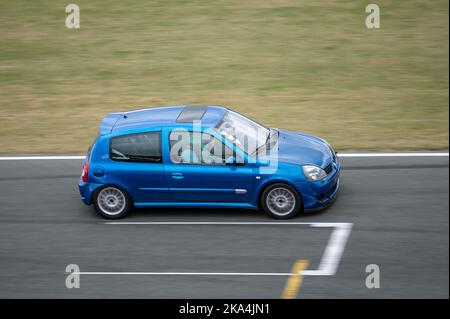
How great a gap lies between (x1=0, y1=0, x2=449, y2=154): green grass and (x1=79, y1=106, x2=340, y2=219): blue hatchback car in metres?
3.19

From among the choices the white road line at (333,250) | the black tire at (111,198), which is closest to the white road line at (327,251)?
the white road line at (333,250)

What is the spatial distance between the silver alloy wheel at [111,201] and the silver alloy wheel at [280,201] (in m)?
2.34

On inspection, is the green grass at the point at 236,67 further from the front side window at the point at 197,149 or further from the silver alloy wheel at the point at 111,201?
the front side window at the point at 197,149

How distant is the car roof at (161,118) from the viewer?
38.9 ft

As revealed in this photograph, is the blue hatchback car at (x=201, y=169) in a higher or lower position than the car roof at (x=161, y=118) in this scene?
lower

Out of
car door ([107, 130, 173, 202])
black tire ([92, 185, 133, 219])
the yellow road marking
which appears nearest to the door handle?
car door ([107, 130, 173, 202])

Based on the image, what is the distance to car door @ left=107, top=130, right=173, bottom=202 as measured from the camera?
1174 cm

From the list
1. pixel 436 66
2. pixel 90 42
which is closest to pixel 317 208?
pixel 436 66

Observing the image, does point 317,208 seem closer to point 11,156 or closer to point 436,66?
point 11,156

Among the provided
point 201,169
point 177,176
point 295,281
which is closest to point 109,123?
point 177,176

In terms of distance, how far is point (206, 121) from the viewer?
466 inches

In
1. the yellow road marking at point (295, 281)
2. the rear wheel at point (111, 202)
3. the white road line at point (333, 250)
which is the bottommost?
the yellow road marking at point (295, 281)

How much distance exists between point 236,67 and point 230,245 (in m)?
8.42

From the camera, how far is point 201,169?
1158cm
